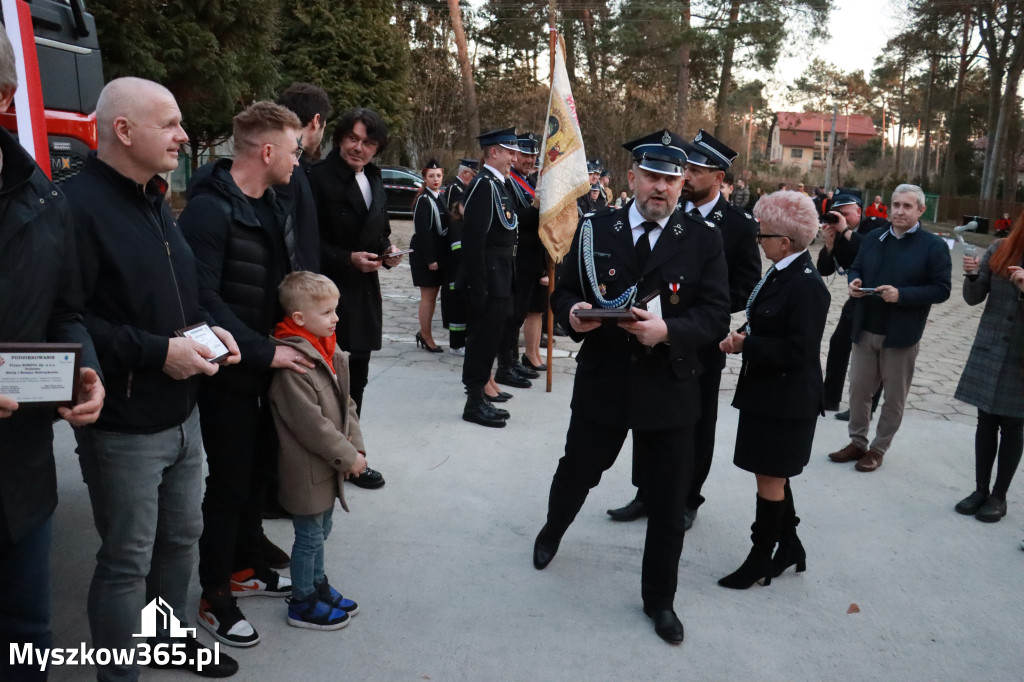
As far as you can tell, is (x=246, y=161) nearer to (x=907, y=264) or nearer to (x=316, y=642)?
(x=316, y=642)

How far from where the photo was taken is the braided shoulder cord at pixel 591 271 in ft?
11.0

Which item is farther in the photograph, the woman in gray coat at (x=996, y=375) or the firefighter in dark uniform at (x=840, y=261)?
the firefighter in dark uniform at (x=840, y=261)

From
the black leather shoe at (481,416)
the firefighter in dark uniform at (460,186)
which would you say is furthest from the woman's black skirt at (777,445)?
the firefighter in dark uniform at (460,186)

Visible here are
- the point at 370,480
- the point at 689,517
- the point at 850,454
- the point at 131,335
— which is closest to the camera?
the point at 131,335

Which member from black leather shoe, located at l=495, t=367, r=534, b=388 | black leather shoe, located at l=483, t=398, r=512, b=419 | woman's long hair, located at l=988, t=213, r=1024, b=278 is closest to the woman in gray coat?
woman's long hair, located at l=988, t=213, r=1024, b=278

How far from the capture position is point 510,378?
7293 millimetres

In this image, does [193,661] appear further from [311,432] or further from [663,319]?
[663,319]

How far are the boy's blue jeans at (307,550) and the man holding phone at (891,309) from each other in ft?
12.2

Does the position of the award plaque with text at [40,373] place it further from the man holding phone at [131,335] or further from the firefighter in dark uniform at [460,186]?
the firefighter in dark uniform at [460,186]

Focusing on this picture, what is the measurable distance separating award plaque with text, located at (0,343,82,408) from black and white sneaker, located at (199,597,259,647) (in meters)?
1.37

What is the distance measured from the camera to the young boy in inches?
120

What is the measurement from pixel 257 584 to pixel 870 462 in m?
3.97

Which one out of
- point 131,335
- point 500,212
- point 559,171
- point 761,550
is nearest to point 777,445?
point 761,550

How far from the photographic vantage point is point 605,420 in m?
3.45
